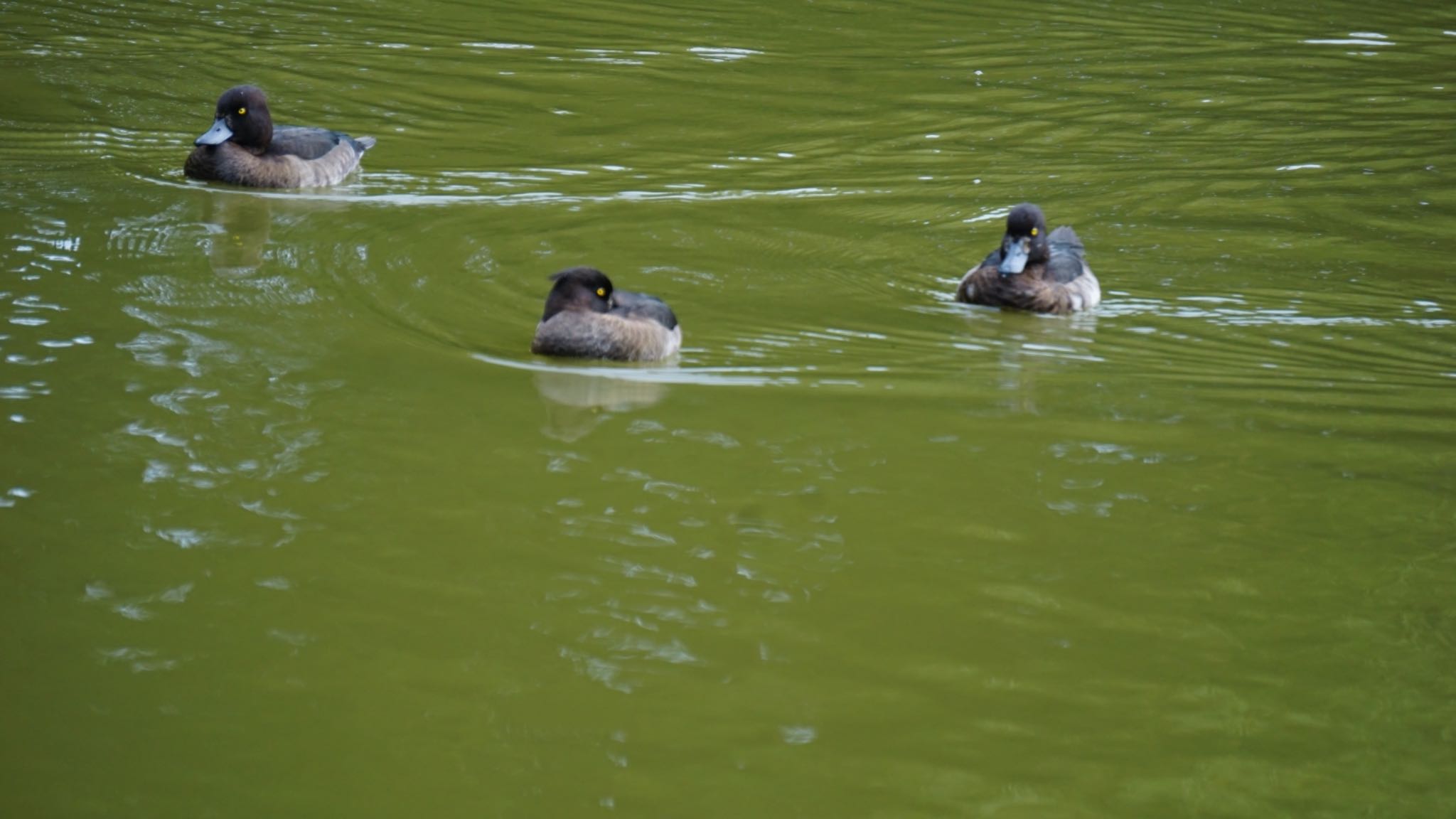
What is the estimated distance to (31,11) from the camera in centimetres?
2131

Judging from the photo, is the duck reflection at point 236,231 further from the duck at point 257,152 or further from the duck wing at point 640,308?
the duck wing at point 640,308

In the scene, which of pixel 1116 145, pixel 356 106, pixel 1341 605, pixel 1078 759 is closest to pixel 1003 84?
pixel 1116 145

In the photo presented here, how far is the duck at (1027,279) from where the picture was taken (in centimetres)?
1263

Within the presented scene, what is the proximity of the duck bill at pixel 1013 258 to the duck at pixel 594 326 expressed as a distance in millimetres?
2898

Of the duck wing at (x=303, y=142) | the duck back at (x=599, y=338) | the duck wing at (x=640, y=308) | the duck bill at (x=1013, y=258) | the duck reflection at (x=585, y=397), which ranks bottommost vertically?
the duck reflection at (x=585, y=397)

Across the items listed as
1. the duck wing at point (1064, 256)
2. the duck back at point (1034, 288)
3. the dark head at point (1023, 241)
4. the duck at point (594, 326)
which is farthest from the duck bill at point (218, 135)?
the duck wing at point (1064, 256)

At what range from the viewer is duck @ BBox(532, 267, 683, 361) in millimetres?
10719

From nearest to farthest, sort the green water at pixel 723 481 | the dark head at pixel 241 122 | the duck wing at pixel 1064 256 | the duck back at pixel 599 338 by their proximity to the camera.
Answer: the green water at pixel 723 481
the duck back at pixel 599 338
the duck wing at pixel 1064 256
the dark head at pixel 241 122

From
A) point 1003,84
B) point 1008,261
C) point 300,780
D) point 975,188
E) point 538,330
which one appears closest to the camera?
point 300,780

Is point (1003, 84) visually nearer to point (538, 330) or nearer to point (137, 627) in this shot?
point (538, 330)

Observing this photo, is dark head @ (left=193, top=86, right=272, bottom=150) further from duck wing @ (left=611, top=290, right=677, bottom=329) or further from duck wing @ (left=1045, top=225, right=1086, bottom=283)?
duck wing @ (left=1045, top=225, right=1086, bottom=283)

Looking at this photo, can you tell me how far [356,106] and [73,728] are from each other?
13.2 meters

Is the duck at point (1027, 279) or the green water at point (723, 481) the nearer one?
the green water at point (723, 481)

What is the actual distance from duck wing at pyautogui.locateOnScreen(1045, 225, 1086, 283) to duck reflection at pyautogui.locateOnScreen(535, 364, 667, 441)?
3.79 m
